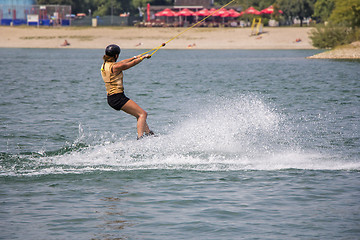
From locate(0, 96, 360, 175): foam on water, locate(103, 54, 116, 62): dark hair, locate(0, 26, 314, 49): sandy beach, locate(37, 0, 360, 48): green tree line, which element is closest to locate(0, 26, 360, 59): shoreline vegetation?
locate(0, 26, 314, 49): sandy beach

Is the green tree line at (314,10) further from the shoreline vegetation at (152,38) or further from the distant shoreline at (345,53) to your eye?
the shoreline vegetation at (152,38)

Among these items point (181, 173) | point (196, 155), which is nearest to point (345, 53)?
point (196, 155)

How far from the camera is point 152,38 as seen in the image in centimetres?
6931

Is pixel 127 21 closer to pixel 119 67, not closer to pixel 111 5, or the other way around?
pixel 111 5

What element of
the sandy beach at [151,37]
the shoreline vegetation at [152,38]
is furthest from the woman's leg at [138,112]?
the sandy beach at [151,37]

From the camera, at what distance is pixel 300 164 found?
35.3 feet

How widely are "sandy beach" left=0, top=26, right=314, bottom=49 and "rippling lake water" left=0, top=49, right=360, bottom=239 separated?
46935 millimetres

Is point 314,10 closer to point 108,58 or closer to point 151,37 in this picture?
point 151,37

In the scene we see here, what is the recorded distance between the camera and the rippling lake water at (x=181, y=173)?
24.6ft

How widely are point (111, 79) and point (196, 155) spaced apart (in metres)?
2.14

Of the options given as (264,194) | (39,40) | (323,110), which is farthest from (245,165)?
(39,40)

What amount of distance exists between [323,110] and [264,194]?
10.8m

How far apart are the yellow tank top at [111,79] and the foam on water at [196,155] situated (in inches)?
42.5

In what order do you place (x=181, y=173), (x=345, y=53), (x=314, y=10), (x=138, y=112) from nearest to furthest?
(x=181, y=173), (x=138, y=112), (x=345, y=53), (x=314, y=10)
